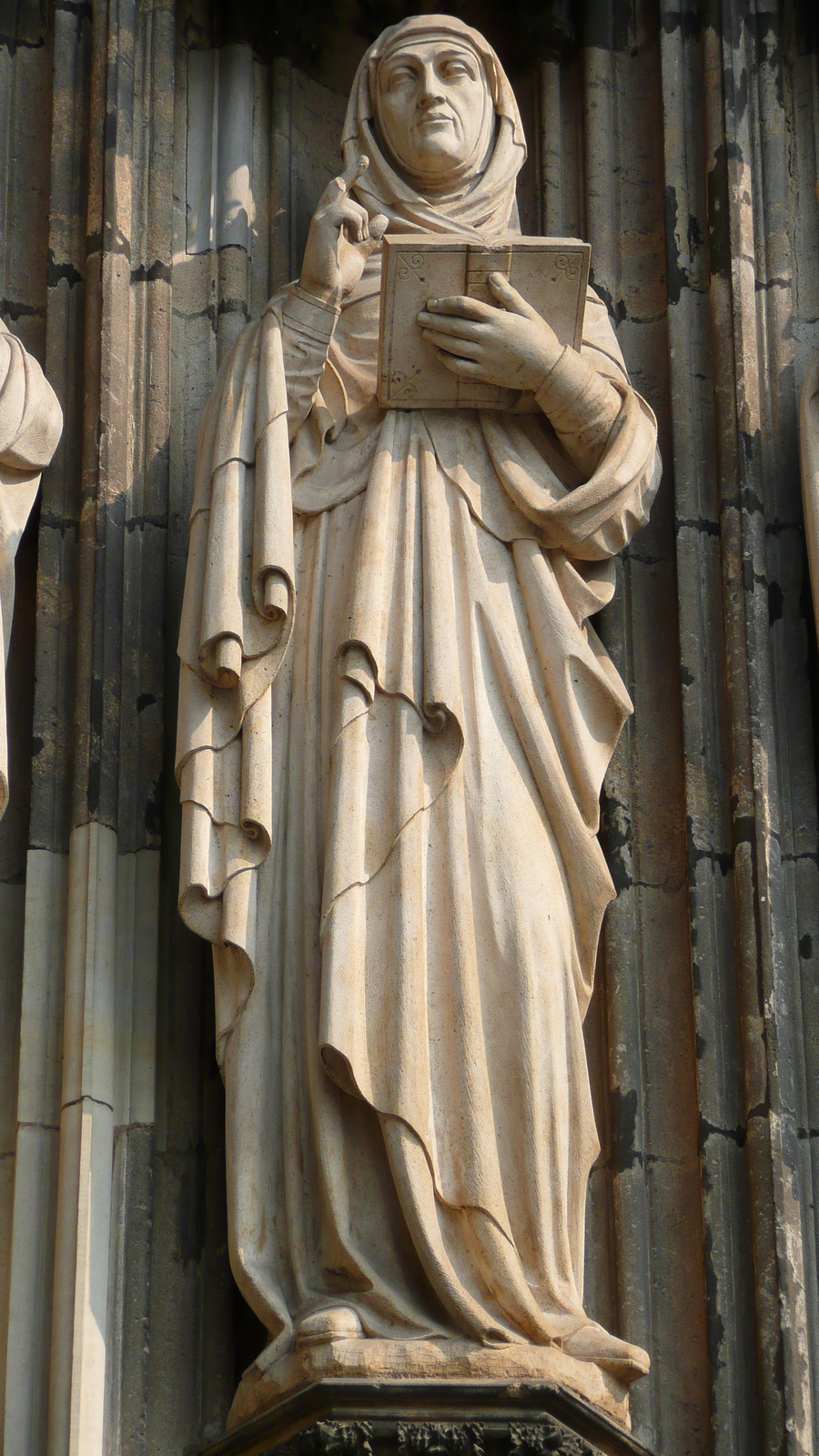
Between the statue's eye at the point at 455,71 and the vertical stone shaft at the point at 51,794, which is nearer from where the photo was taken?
the vertical stone shaft at the point at 51,794

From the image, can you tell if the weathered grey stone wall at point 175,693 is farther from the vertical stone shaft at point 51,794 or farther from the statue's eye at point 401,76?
the statue's eye at point 401,76

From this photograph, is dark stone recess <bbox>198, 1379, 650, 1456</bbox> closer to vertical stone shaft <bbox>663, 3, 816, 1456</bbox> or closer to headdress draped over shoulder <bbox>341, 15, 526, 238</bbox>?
vertical stone shaft <bbox>663, 3, 816, 1456</bbox>

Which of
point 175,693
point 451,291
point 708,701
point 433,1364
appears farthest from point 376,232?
point 433,1364

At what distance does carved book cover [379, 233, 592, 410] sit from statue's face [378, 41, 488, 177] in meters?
0.37

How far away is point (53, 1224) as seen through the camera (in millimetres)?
5508

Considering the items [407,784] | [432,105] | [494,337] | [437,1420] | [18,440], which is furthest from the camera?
[432,105]

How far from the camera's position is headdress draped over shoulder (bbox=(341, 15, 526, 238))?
20.7 ft

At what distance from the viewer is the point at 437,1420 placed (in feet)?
16.3

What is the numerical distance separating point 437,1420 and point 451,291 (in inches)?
89.7

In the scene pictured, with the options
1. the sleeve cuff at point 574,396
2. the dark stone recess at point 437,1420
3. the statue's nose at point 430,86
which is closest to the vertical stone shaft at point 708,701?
the sleeve cuff at point 574,396

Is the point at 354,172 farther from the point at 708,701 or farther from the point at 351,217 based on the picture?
the point at 708,701

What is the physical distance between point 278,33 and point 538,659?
2.06 m

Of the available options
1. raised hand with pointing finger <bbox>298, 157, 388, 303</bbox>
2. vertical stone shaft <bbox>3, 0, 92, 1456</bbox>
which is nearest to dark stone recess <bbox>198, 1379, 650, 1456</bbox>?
vertical stone shaft <bbox>3, 0, 92, 1456</bbox>

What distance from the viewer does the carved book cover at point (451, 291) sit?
582 cm
